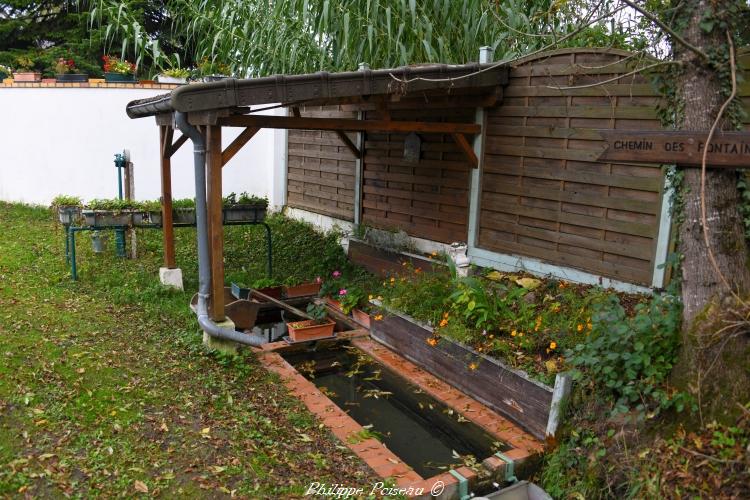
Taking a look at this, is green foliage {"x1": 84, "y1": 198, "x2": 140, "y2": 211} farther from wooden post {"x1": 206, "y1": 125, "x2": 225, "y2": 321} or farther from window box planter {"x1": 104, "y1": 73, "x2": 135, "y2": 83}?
window box planter {"x1": 104, "y1": 73, "x2": 135, "y2": 83}

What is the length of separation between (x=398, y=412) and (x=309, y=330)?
5.44 ft

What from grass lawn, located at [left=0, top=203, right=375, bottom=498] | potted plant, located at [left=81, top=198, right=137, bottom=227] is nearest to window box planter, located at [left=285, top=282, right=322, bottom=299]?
grass lawn, located at [left=0, top=203, right=375, bottom=498]

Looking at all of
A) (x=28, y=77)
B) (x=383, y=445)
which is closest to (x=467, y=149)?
(x=383, y=445)

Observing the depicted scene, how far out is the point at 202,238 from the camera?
210 inches

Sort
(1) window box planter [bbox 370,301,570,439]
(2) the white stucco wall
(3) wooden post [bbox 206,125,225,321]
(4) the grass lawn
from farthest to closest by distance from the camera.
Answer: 1. (2) the white stucco wall
2. (3) wooden post [bbox 206,125,225,321]
3. (1) window box planter [bbox 370,301,570,439]
4. (4) the grass lawn

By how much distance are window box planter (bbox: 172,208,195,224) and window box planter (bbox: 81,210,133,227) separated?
534 millimetres

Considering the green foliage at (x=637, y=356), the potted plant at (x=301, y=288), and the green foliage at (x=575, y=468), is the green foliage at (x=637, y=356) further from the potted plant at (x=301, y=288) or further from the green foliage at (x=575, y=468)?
the potted plant at (x=301, y=288)

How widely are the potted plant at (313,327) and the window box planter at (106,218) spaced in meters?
2.55

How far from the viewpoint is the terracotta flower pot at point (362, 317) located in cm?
660

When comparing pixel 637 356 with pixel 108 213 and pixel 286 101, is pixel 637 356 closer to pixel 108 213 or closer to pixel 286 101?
pixel 286 101

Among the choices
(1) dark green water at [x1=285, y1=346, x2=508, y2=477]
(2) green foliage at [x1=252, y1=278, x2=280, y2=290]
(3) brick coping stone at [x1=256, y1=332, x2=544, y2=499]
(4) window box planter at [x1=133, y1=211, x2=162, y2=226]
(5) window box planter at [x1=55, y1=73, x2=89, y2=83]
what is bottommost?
(1) dark green water at [x1=285, y1=346, x2=508, y2=477]

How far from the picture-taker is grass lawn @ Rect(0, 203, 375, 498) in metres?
3.49

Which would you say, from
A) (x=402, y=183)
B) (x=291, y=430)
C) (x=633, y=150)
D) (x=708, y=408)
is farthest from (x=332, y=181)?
(x=708, y=408)

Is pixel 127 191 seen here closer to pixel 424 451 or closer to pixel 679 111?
pixel 424 451
